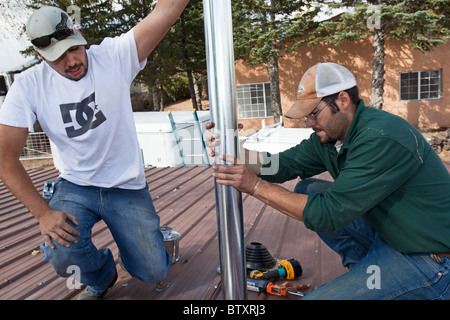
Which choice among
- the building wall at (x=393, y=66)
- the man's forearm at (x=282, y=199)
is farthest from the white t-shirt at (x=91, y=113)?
the building wall at (x=393, y=66)

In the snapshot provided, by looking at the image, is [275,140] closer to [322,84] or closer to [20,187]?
[322,84]

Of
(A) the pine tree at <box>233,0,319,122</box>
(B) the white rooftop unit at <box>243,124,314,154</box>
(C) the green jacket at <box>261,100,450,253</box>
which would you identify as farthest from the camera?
(A) the pine tree at <box>233,0,319,122</box>

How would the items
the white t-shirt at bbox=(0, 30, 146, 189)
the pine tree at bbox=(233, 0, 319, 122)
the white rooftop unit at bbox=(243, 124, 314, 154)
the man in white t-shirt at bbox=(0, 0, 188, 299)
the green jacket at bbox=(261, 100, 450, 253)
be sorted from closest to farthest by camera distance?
the green jacket at bbox=(261, 100, 450, 253) → the man in white t-shirt at bbox=(0, 0, 188, 299) → the white t-shirt at bbox=(0, 30, 146, 189) → the white rooftop unit at bbox=(243, 124, 314, 154) → the pine tree at bbox=(233, 0, 319, 122)

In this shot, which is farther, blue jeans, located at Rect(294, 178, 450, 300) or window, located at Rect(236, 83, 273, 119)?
window, located at Rect(236, 83, 273, 119)

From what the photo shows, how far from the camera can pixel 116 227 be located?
218 centimetres

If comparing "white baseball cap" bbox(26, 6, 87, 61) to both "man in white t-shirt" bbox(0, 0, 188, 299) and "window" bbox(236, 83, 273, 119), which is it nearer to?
"man in white t-shirt" bbox(0, 0, 188, 299)

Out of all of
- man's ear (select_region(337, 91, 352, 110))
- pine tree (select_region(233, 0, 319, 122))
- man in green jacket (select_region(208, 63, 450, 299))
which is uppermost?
pine tree (select_region(233, 0, 319, 122))

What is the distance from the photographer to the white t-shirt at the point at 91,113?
2.00m

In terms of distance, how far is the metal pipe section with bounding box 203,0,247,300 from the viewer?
4.20ft

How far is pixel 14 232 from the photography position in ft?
11.2

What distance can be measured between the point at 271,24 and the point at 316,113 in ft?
42.4

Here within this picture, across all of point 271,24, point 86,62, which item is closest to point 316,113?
point 86,62

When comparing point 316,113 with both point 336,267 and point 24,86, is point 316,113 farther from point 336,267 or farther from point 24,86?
point 24,86

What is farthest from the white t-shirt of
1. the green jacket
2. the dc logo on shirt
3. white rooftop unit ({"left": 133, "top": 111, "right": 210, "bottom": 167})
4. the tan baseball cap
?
white rooftop unit ({"left": 133, "top": 111, "right": 210, "bottom": 167})
